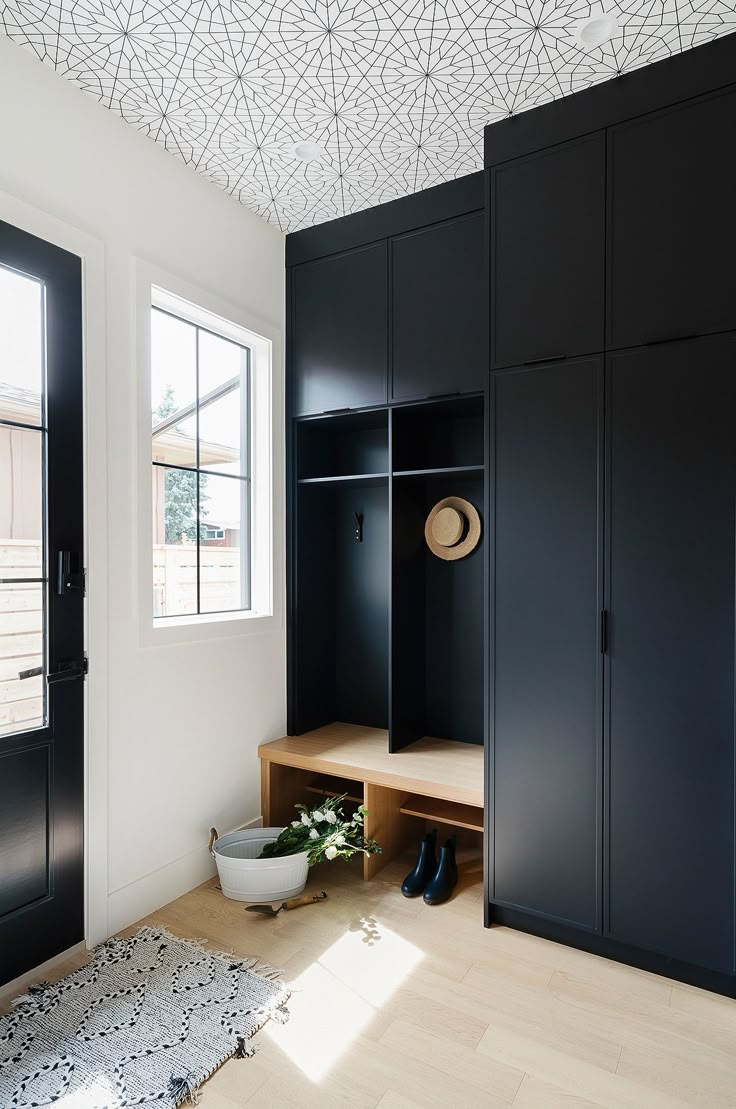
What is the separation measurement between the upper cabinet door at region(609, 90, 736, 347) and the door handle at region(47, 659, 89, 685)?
6.39 feet

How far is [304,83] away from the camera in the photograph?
2020 millimetres

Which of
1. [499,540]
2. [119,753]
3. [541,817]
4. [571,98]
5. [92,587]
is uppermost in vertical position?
[571,98]

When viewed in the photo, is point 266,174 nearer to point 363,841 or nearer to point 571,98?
point 571,98

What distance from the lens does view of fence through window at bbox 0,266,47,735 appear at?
185cm

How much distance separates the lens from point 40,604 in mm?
1940

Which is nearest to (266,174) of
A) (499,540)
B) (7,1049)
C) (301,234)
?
(301,234)

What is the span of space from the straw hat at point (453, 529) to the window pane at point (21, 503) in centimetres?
158

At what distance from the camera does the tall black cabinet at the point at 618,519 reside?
1844 mm

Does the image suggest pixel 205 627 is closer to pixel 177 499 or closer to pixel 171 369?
pixel 177 499

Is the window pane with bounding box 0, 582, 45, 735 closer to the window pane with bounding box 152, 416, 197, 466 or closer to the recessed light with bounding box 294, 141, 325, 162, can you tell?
the window pane with bounding box 152, 416, 197, 466

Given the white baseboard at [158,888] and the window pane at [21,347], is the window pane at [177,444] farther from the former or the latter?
the white baseboard at [158,888]

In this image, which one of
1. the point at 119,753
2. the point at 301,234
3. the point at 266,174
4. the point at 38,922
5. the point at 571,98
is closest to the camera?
the point at 38,922

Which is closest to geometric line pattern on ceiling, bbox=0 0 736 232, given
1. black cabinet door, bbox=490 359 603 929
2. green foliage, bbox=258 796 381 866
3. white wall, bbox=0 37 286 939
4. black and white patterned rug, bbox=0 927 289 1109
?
white wall, bbox=0 37 286 939

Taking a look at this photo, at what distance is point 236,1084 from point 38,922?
776 millimetres
